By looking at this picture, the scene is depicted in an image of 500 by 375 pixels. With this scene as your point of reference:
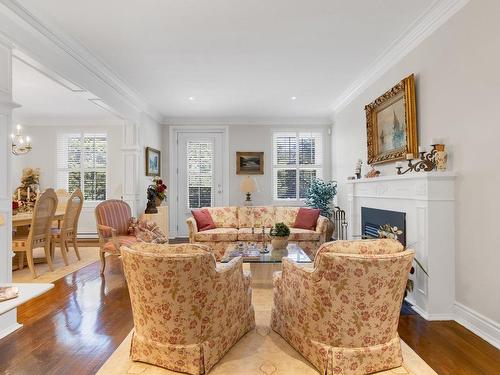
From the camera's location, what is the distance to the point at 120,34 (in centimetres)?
348

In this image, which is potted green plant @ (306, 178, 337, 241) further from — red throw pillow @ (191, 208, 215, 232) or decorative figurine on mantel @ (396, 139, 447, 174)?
decorative figurine on mantel @ (396, 139, 447, 174)

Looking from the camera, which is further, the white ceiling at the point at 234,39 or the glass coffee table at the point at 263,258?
the glass coffee table at the point at 263,258

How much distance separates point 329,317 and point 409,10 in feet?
9.51

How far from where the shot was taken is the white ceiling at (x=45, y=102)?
15.4 feet

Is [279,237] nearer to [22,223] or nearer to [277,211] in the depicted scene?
[277,211]

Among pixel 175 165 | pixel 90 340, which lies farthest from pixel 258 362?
pixel 175 165

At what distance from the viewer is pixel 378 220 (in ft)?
13.5

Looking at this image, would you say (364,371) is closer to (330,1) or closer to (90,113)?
(330,1)

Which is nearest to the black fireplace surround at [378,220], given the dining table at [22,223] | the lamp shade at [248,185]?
the lamp shade at [248,185]

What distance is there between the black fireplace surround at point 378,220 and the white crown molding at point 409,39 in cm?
185

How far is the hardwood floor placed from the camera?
2.15 m

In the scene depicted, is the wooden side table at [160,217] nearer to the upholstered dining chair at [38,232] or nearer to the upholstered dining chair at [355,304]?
the upholstered dining chair at [38,232]

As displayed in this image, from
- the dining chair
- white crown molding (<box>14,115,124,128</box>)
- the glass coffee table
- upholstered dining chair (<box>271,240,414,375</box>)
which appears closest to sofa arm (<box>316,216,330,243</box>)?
the glass coffee table

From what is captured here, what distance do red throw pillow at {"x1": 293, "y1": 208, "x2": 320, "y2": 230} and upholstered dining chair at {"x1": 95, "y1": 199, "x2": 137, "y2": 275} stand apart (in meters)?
2.65
